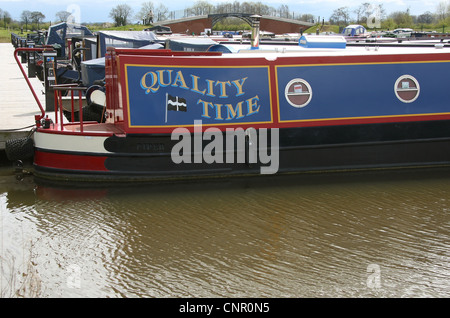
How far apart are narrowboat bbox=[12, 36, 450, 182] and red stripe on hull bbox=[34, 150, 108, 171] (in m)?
0.02

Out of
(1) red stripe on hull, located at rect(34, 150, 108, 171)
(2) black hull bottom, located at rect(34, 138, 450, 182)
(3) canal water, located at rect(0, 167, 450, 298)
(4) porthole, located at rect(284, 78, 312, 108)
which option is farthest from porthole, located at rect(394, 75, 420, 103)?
(1) red stripe on hull, located at rect(34, 150, 108, 171)

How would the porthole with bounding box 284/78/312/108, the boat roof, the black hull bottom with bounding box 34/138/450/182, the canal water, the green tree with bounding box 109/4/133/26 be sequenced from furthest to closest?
the green tree with bounding box 109/4/133/26
the boat roof
the porthole with bounding box 284/78/312/108
the black hull bottom with bounding box 34/138/450/182
the canal water

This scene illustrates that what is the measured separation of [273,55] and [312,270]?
4.44 meters

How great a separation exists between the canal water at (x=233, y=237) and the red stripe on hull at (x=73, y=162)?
0.35 meters


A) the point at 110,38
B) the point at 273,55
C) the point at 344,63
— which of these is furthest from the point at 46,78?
the point at 344,63

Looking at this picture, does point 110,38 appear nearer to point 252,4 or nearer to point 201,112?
point 201,112

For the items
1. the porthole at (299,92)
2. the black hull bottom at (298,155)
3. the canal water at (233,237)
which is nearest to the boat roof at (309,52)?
the porthole at (299,92)

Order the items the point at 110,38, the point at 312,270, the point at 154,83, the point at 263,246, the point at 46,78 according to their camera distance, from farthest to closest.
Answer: the point at 110,38, the point at 46,78, the point at 154,83, the point at 263,246, the point at 312,270

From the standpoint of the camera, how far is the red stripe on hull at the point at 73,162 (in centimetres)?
886

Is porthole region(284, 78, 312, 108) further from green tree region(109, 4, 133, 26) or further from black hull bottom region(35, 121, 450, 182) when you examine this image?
green tree region(109, 4, 133, 26)

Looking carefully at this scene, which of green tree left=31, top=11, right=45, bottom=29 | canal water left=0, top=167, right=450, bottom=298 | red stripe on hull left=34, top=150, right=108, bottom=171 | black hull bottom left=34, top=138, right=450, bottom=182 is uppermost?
green tree left=31, top=11, right=45, bottom=29

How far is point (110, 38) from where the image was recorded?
49.8 feet

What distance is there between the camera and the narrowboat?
8.80m

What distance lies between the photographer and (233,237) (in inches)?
277
